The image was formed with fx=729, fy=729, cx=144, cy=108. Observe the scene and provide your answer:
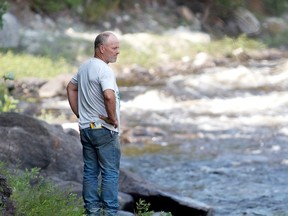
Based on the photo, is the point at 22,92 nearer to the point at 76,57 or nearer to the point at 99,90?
the point at 76,57

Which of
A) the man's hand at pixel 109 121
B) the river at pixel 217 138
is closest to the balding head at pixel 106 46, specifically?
the man's hand at pixel 109 121

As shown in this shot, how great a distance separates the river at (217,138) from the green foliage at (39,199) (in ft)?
11.7

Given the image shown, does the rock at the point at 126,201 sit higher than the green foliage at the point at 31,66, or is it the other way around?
the green foliage at the point at 31,66

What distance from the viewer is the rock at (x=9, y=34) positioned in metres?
23.9

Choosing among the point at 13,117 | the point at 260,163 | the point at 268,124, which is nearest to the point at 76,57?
the point at 268,124

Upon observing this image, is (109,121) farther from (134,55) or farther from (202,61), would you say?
(202,61)

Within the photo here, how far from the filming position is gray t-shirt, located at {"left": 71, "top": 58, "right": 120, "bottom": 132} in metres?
6.43

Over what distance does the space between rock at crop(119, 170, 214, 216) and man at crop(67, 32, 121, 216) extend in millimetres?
2314

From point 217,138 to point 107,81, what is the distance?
360 inches

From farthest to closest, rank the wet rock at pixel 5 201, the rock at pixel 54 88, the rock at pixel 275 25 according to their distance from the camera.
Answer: the rock at pixel 275 25 < the rock at pixel 54 88 < the wet rock at pixel 5 201

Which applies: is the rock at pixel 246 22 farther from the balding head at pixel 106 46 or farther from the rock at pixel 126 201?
the balding head at pixel 106 46

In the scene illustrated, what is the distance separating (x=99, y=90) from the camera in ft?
21.3

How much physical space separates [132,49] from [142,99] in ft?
25.9

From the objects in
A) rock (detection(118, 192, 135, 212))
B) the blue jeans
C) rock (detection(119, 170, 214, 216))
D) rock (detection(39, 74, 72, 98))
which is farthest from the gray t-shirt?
rock (detection(39, 74, 72, 98))
